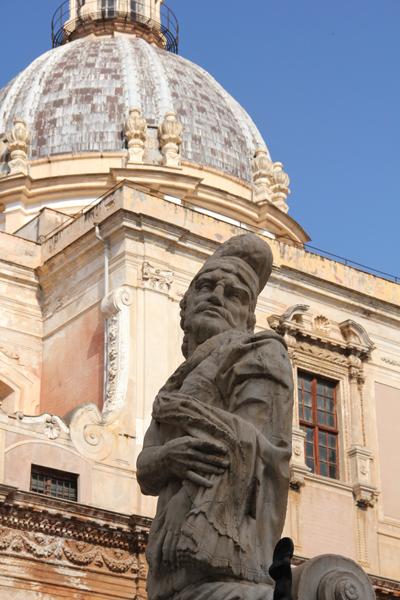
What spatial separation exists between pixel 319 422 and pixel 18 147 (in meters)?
11.4

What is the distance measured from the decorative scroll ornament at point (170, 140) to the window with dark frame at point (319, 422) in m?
8.70

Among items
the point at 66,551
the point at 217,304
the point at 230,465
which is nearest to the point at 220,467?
the point at 230,465

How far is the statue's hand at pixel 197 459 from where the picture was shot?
18.8ft

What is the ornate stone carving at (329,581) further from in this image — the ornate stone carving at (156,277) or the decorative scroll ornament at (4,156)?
the decorative scroll ornament at (4,156)

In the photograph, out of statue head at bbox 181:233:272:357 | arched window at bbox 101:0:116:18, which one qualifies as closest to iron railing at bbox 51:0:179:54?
arched window at bbox 101:0:116:18

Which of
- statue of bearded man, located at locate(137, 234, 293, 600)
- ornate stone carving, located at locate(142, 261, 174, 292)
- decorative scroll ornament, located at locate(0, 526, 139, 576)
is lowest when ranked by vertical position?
statue of bearded man, located at locate(137, 234, 293, 600)

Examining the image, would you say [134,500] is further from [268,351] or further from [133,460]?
[268,351]

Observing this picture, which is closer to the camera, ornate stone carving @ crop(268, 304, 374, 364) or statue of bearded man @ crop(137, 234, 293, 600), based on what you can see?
statue of bearded man @ crop(137, 234, 293, 600)

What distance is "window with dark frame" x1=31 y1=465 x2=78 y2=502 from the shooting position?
21.4 meters

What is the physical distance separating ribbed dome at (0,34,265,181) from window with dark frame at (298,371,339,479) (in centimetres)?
921

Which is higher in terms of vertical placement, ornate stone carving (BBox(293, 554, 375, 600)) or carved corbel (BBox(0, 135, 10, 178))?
carved corbel (BBox(0, 135, 10, 178))

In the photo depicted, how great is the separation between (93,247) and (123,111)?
403 inches

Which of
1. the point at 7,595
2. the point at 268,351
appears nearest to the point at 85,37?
the point at 7,595

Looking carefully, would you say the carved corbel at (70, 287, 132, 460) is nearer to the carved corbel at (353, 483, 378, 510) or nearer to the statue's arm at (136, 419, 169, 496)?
the carved corbel at (353, 483, 378, 510)
